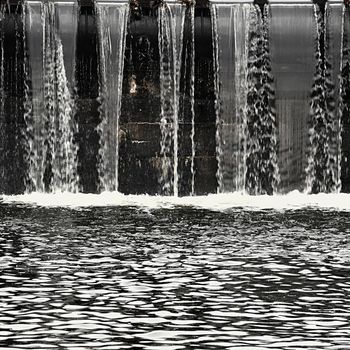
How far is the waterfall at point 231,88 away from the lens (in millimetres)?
40062

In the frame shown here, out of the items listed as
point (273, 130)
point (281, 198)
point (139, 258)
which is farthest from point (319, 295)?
point (273, 130)

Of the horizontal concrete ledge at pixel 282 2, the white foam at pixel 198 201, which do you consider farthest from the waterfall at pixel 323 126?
the white foam at pixel 198 201

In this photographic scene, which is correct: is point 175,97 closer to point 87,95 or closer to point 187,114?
point 187,114

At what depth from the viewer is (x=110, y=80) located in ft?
132

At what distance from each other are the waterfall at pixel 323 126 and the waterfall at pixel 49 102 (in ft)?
25.7

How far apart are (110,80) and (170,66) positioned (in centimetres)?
205

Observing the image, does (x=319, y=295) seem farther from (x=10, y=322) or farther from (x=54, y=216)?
(x=54, y=216)

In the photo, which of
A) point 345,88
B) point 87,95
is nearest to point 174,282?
point 87,95

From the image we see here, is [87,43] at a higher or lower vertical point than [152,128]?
higher

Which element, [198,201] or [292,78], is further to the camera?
[292,78]

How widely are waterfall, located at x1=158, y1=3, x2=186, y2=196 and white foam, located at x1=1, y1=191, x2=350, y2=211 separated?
2426 mm

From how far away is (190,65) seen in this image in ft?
133

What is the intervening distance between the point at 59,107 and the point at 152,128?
3.15 metres

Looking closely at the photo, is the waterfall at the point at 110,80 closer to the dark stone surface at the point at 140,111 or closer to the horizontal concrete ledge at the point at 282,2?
the dark stone surface at the point at 140,111
